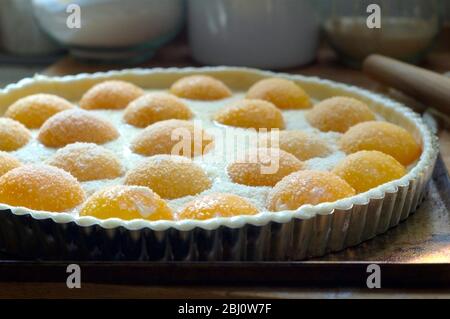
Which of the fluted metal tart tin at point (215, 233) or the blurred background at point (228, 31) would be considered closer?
the fluted metal tart tin at point (215, 233)

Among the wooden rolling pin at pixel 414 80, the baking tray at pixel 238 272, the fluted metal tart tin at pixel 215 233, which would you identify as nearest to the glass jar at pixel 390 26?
the wooden rolling pin at pixel 414 80

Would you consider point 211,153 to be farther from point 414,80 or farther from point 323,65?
point 323,65

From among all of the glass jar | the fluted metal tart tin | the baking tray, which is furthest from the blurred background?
the baking tray

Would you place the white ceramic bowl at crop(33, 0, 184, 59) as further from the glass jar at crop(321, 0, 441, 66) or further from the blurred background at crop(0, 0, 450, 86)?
the glass jar at crop(321, 0, 441, 66)

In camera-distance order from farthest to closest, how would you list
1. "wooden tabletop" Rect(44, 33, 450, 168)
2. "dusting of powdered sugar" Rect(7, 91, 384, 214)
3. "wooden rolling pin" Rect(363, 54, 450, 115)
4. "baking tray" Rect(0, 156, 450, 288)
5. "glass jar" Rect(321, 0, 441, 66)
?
"wooden tabletop" Rect(44, 33, 450, 168), "glass jar" Rect(321, 0, 441, 66), "wooden rolling pin" Rect(363, 54, 450, 115), "dusting of powdered sugar" Rect(7, 91, 384, 214), "baking tray" Rect(0, 156, 450, 288)

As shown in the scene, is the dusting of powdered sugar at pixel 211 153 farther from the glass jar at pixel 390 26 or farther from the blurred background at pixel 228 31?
the glass jar at pixel 390 26
